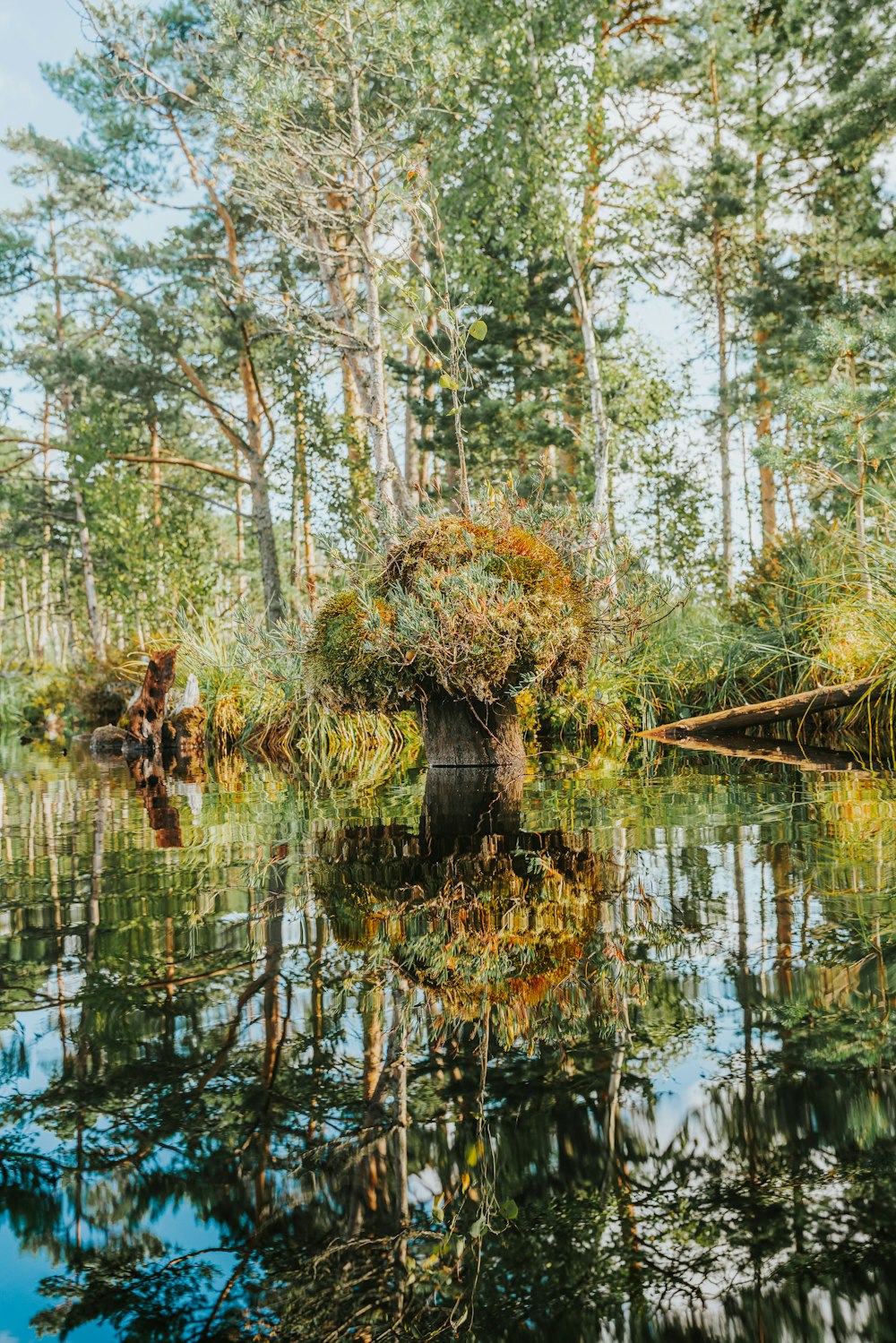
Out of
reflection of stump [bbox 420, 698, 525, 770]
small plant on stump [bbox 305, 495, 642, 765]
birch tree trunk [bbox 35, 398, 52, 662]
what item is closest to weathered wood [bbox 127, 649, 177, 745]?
small plant on stump [bbox 305, 495, 642, 765]

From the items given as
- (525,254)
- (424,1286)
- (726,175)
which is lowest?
(424,1286)

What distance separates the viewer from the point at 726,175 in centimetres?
1470

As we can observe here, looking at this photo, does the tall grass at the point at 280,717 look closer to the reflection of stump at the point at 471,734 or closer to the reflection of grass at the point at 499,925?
the reflection of stump at the point at 471,734

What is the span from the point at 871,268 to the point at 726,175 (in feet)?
8.92

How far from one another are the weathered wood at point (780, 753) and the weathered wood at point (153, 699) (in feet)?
18.5

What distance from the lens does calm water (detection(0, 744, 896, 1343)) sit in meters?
0.73

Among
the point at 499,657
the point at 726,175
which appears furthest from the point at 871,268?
the point at 499,657

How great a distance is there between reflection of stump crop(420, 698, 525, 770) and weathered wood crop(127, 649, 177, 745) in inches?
220

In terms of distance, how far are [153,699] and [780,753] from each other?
6.75 meters

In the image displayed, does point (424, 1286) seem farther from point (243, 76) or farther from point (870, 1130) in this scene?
point (243, 76)

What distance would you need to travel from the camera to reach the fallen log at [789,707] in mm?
5477

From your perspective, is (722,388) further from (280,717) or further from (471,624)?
(471,624)

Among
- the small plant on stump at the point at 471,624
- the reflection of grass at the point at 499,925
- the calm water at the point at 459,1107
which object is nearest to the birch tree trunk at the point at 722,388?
the small plant on stump at the point at 471,624

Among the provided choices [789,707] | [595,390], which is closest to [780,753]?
[789,707]
